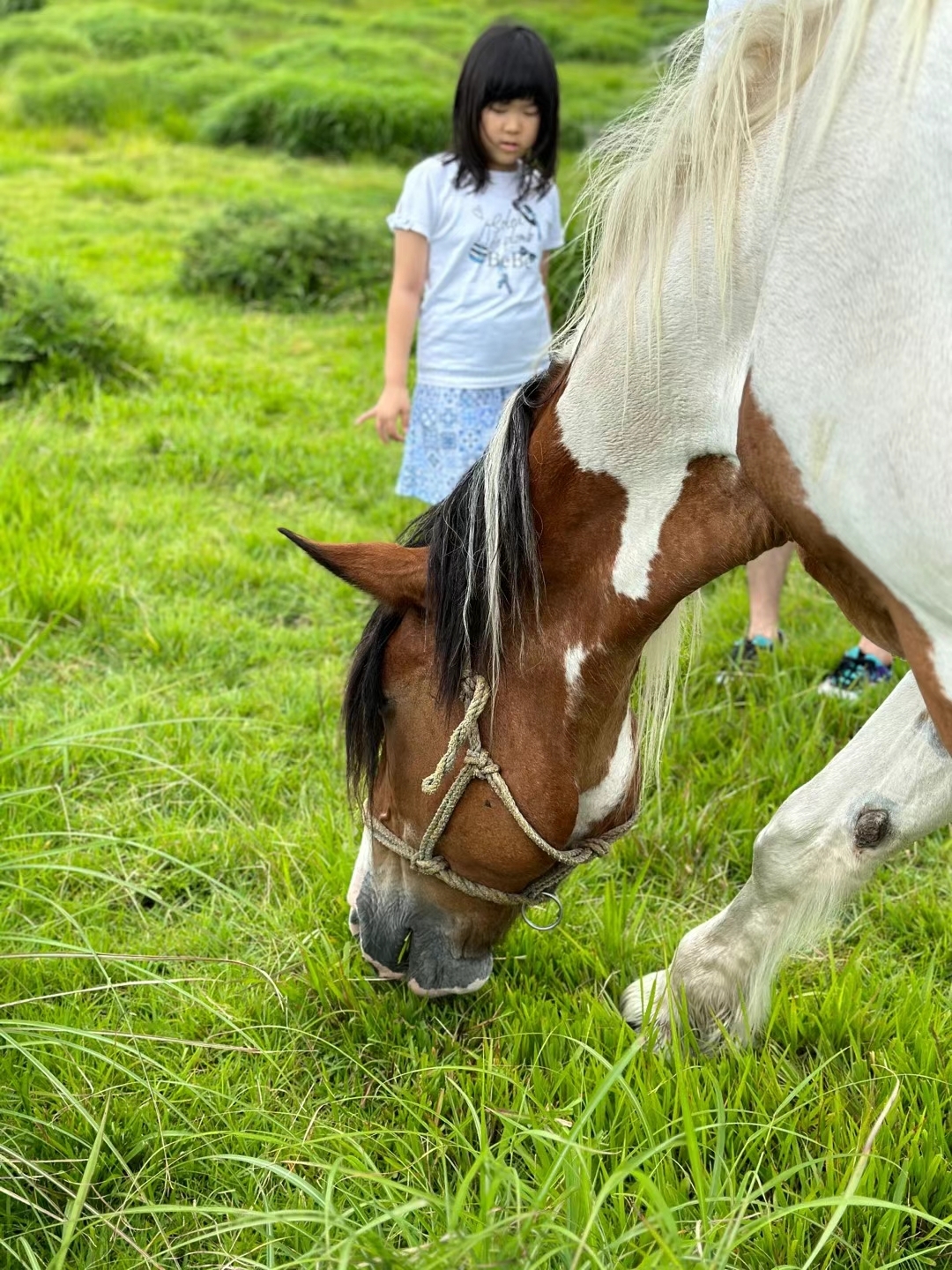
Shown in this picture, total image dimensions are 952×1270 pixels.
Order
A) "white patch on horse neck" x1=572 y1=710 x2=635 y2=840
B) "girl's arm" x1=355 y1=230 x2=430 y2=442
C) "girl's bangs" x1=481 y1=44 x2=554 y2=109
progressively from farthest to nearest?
"girl's arm" x1=355 y1=230 x2=430 y2=442 < "girl's bangs" x1=481 y1=44 x2=554 y2=109 < "white patch on horse neck" x1=572 y1=710 x2=635 y2=840

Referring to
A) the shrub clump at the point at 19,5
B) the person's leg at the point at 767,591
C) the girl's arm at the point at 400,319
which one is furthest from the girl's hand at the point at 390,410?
the shrub clump at the point at 19,5

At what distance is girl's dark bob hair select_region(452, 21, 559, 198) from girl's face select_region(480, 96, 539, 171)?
0.7 inches

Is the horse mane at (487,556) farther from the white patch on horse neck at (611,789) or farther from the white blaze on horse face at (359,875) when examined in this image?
the white blaze on horse face at (359,875)

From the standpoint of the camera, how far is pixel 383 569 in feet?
5.56

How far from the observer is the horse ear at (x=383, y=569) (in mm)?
1644

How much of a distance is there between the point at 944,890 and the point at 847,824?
705mm

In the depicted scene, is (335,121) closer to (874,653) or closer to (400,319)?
(400,319)

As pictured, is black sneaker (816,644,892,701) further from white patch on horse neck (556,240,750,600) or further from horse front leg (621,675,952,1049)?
white patch on horse neck (556,240,750,600)

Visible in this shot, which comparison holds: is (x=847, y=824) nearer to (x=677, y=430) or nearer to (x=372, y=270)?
(x=677, y=430)

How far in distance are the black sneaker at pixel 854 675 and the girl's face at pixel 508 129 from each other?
5.47ft

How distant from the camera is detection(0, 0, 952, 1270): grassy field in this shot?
61.1 inches

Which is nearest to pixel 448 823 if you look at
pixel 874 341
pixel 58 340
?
pixel 874 341

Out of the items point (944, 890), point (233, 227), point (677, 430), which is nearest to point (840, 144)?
point (677, 430)

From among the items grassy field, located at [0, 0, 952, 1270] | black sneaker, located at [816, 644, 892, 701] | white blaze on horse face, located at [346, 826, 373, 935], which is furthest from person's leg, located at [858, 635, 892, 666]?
white blaze on horse face, located at [346, 826, 373, 935]
